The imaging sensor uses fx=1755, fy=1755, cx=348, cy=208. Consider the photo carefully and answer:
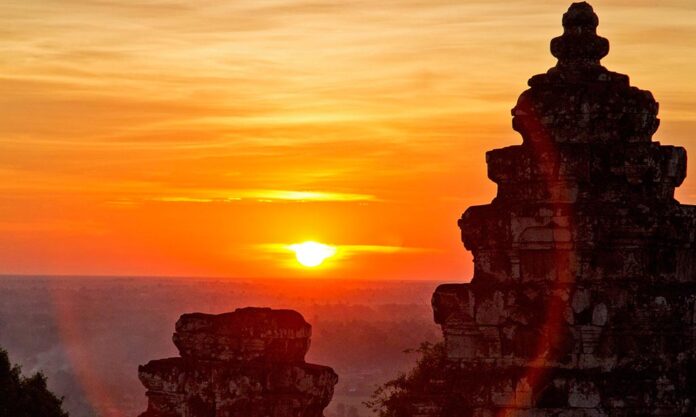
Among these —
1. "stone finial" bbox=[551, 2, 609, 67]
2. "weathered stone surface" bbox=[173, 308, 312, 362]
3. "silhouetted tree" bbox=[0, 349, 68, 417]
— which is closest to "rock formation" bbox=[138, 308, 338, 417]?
"weathered stone surface" bbox=[173, 308, 312, 362]

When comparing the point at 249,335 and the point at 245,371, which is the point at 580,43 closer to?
the point at 249,335

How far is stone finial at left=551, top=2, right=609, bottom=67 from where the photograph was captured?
1945 cm

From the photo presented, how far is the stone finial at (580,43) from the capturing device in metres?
19.5

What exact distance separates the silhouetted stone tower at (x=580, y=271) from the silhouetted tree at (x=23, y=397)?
25089 mm

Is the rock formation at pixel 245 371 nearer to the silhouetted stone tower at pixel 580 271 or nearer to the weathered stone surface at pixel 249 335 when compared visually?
the weathered stone surface at pixel 249 335

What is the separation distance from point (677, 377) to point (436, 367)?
8.51 ft

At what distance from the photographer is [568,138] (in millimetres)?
19000

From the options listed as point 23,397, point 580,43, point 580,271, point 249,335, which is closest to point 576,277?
point 580,271

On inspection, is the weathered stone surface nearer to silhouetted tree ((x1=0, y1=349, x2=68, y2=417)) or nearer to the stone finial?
the stone finial

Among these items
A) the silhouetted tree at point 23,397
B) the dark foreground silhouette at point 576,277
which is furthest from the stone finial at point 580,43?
the silhouetted tree at point 23,397

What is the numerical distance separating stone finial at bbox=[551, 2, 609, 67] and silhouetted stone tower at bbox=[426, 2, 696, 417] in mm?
235

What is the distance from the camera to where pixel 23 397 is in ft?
144

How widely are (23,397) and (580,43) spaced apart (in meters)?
27.5

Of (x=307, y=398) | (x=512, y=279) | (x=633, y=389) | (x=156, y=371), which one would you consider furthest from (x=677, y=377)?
(x=156, y=371)
